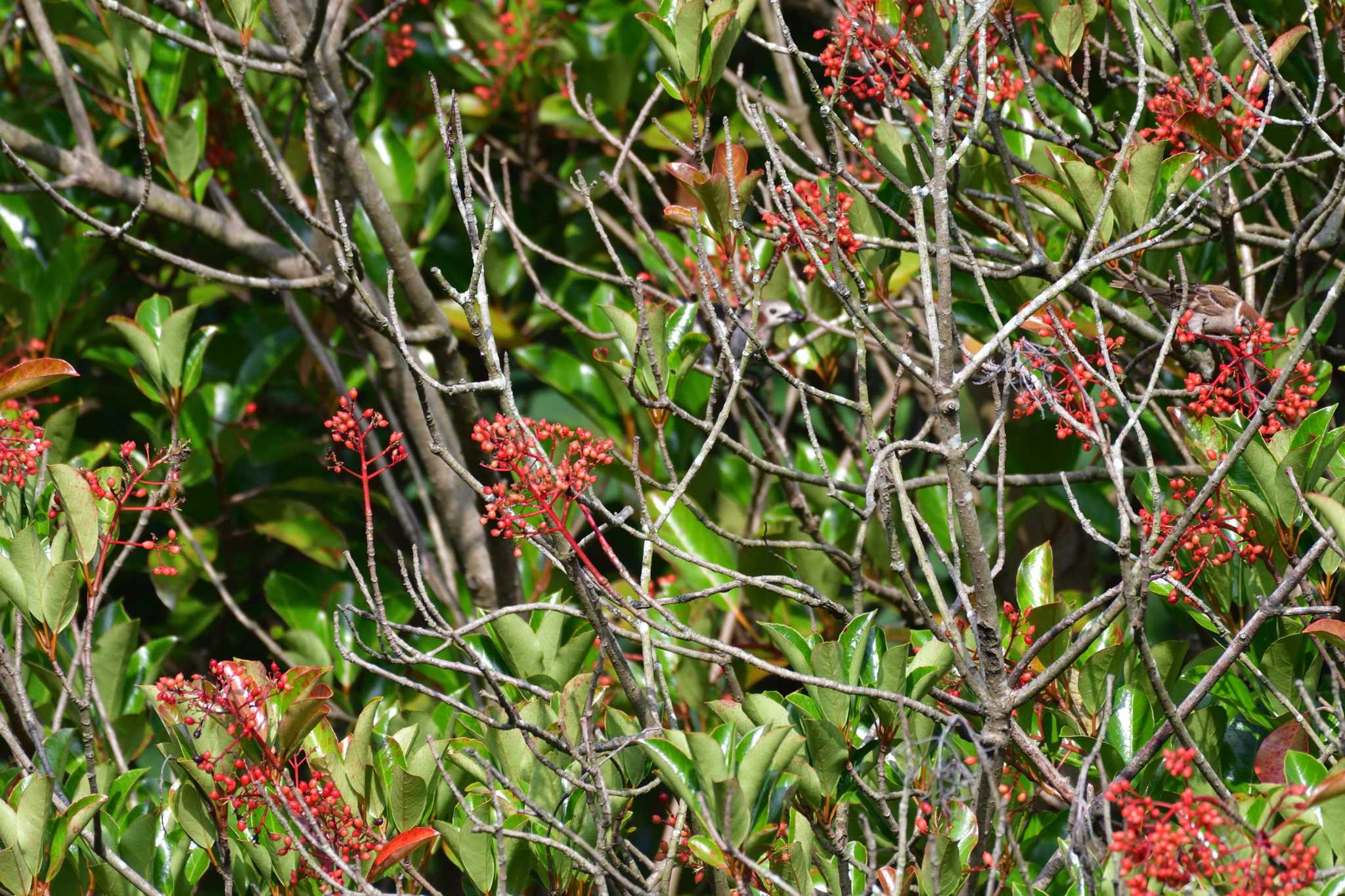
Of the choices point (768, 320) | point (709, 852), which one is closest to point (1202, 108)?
point (768, 320)

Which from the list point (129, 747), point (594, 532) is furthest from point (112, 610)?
point (594, 532)

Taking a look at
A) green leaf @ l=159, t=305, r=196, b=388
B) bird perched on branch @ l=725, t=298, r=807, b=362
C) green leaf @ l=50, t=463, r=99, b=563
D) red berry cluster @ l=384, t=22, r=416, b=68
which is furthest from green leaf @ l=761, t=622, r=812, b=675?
red berry cluster @ l=384, t=22, r=416, b=68

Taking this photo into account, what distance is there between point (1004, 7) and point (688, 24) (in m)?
0.56

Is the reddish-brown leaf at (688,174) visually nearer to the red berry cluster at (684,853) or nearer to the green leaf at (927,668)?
the green leaf at (927,668)

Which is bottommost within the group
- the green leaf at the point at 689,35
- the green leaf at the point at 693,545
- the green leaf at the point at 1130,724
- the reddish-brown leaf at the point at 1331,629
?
the green leaf at the point at 693,545

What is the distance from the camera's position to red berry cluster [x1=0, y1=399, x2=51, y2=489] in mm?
2119

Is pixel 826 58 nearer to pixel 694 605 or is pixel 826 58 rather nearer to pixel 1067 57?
pixel 1067 57

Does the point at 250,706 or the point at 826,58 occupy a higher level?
the point at 826,58

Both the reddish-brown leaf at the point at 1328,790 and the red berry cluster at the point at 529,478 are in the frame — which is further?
the red berry cluster at the point at 529,478

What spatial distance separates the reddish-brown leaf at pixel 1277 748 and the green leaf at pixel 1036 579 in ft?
1.36

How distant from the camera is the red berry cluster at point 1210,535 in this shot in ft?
6.10

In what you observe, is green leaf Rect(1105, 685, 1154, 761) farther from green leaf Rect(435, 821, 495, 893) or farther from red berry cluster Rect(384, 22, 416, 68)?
red berry cluster Rect(384, 22, 416, 68)

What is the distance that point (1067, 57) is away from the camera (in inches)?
88.0

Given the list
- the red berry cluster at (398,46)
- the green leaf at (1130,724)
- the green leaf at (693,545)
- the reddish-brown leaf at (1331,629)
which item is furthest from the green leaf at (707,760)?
the red berry cluster at (398,46)
